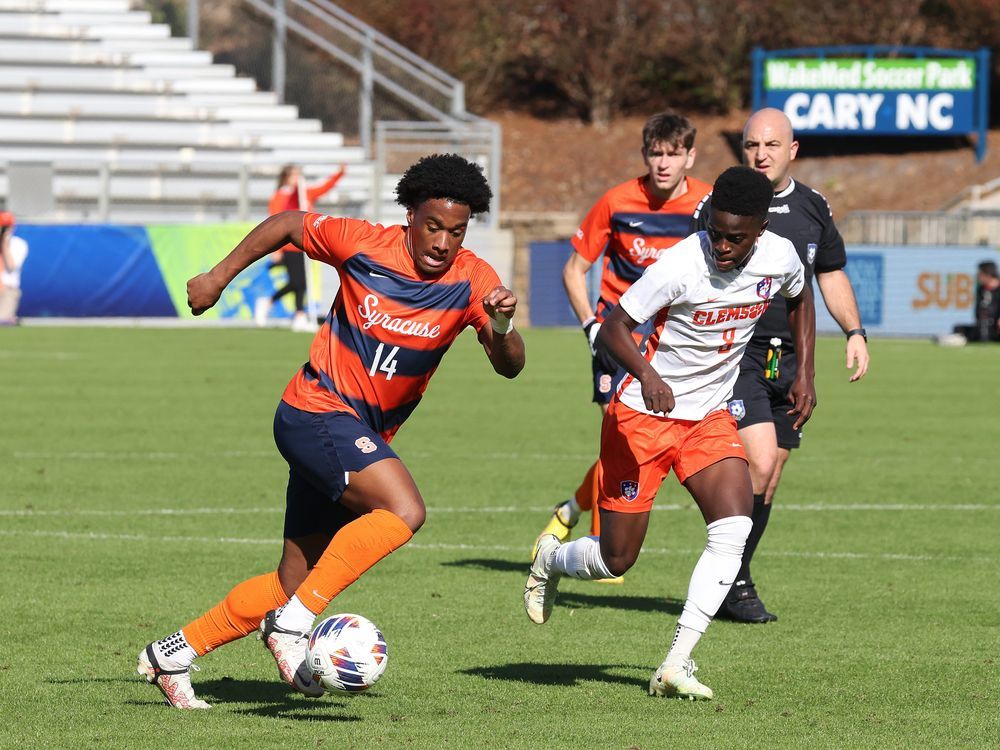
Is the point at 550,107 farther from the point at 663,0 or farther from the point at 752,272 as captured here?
the point at 752,272

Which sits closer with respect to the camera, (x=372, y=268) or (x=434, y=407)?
(x=372, y=268)

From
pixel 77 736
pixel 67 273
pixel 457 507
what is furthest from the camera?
pixel 67 273

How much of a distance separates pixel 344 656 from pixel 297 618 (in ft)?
0.70

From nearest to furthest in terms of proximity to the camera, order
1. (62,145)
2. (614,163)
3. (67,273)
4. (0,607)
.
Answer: (0,607), (67,273), (62,145), (614,163)

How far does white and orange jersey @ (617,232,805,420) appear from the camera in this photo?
21.4 feet

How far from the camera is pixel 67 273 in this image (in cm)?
2925

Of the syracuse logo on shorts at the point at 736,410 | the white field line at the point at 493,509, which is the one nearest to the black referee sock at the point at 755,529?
the syracuse logo on shorts at the point at 736,410

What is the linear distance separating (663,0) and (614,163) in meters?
5.45

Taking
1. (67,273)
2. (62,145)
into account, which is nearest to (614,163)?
(62,145)

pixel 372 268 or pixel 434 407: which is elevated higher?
pixel 372 268

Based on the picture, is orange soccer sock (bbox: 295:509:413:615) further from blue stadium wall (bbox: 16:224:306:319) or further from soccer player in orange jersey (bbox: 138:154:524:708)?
blue stadium wall (bbox: 16:224:306:319)

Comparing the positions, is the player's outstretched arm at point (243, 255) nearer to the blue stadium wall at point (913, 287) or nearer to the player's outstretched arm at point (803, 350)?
the player's outstretched arm at point (803, 350)

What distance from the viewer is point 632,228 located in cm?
941

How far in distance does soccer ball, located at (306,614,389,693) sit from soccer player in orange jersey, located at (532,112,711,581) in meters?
3.56
